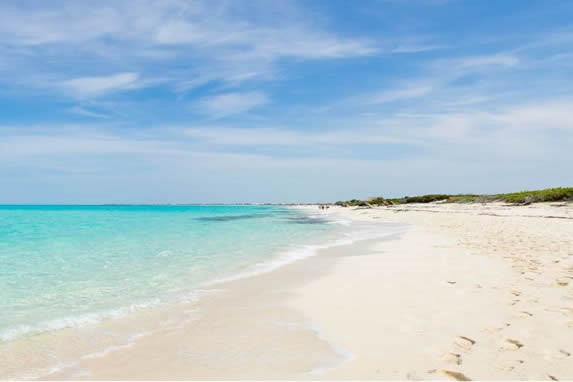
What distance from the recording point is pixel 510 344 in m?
4.07

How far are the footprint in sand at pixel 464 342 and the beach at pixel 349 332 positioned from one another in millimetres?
21

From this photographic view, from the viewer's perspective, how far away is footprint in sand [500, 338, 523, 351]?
3967 millimetres

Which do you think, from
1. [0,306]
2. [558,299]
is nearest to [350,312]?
[558,299]

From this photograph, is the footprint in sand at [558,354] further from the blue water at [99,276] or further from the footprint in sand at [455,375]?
the blue water at [99,276]

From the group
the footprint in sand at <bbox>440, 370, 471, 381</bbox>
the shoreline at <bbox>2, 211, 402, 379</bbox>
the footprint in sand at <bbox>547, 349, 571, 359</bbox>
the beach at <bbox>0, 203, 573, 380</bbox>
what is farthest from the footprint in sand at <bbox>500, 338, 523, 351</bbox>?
the shoreline at <bbox>2, 211, 402, 379</bbox>

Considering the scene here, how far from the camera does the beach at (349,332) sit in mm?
3682

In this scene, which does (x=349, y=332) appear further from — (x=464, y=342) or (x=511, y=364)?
(x=511, y=364)

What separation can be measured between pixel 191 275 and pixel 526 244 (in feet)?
33.0

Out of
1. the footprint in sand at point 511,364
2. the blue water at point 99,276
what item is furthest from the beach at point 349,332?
the blue water at point 99,276

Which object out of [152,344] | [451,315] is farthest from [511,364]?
[152,344]

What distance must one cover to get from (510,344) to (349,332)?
1.70 meters

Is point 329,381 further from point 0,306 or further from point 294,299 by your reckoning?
point 0,306

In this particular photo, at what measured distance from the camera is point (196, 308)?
6.20 m

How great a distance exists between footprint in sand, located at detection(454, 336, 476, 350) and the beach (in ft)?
0.07
